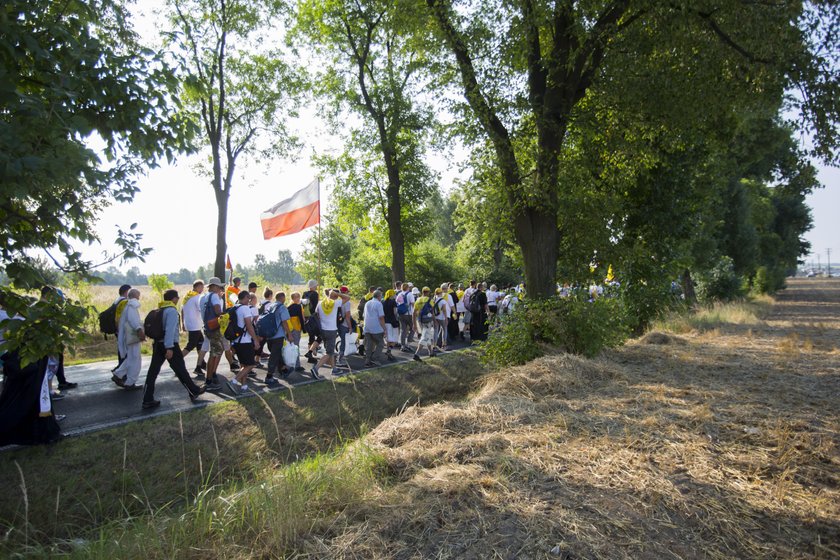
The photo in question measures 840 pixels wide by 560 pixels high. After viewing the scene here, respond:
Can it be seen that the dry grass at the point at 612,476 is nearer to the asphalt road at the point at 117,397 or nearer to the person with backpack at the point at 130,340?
the asphalt road at the point at 117,397

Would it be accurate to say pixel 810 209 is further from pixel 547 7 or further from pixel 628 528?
pixel 628 528

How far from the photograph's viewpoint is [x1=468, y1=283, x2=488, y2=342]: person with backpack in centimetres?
1859

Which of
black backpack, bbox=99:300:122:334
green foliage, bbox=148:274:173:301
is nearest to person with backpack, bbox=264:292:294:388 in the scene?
black backpack, bbox=99:300:122:334

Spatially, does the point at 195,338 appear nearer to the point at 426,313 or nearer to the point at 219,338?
the point at 219,338

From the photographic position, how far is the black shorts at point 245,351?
10000mm

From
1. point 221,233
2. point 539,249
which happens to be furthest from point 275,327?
point 221,233

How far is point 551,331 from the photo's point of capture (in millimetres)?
9977

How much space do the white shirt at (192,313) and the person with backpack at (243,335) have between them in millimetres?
1288

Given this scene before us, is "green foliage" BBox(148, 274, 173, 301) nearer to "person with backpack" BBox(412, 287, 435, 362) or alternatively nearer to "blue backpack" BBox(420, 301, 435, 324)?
"person with backpack" BBox(412, 287, 435, 362)

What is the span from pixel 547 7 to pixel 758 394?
22.8 feet

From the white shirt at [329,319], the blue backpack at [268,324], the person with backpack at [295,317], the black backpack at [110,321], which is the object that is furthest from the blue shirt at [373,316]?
the black backpack at [110,321]

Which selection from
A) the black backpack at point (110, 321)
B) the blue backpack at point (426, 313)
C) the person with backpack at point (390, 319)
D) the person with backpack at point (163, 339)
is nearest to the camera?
the person with backpack at point (163, 339)

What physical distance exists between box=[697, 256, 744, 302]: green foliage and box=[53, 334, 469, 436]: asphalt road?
24.3m

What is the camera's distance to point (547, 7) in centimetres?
890
